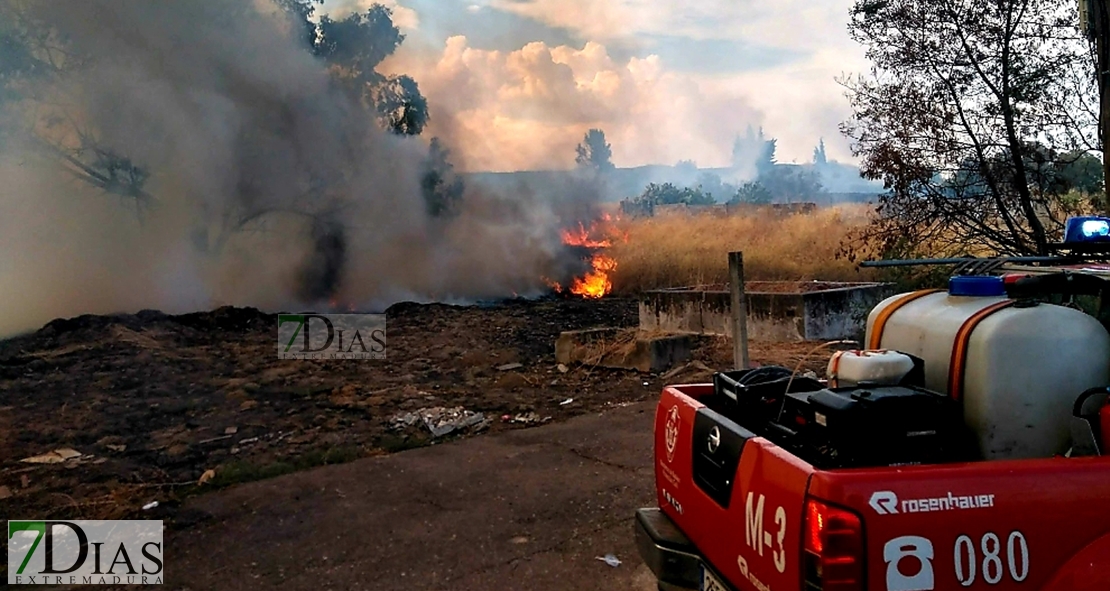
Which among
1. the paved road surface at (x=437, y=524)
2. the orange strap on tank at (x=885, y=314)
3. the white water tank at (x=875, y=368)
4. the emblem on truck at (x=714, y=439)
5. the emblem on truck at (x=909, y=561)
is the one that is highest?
the orange strap on tank at (x=885, y=314)

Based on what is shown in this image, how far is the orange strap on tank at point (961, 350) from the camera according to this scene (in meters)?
2.37

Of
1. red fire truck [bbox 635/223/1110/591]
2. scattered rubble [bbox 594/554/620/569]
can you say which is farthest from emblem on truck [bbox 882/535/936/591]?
scattered rubble [bbox 594/554/620/569]

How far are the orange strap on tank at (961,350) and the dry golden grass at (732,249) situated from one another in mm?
12900

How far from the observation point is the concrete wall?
1140 centimetres

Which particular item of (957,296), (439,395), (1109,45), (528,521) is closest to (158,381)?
(439,395)

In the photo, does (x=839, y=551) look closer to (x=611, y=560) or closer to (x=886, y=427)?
(x=886, y=427)

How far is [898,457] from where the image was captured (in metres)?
2.22

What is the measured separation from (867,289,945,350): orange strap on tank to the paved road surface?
6.05 feet

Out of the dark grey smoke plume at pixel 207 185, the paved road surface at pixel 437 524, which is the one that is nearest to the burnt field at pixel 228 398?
the paved road surface at pixel 437 524

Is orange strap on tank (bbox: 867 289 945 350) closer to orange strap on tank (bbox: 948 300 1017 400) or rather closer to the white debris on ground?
orange strap on tank (bbox: 948 300 1017 400)

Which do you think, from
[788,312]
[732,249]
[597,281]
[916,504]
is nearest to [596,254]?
[597,281]

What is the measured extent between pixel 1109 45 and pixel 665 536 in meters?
6.18

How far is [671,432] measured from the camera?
9.97ft

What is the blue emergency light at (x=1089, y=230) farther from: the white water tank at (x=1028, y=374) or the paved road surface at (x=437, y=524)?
the paved road surface at (x=437, y=524)
